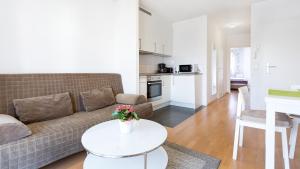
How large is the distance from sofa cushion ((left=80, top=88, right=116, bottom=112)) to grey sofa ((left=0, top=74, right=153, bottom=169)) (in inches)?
5.2

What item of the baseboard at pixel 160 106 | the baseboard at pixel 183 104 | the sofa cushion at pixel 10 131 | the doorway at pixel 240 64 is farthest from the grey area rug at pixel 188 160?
the doorway at pixel 240 64

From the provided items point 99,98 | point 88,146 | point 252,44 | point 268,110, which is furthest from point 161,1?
point 88,146

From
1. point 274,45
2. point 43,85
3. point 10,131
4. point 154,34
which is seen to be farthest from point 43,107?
point 274,45

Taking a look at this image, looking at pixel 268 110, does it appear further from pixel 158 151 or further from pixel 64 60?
pixel 64 60

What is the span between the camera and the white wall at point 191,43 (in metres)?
4.12

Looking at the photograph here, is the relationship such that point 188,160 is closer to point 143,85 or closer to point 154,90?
point 143,85

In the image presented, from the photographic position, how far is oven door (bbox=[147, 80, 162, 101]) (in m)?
3.52

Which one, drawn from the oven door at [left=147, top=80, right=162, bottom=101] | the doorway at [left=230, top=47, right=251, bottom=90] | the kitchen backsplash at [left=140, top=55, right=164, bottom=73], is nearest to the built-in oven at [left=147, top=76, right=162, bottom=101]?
the oven door at [left=147, top=80, right=162, bottom=101]

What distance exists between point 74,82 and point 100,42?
1.00 m

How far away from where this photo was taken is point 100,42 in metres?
2.93

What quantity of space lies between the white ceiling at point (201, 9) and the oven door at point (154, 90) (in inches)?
67.6

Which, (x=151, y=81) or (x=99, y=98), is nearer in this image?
(x=99, y=98)

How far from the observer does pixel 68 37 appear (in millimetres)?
2428

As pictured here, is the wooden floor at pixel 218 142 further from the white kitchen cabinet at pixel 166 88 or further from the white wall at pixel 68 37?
the white wall at pixel 68 37
